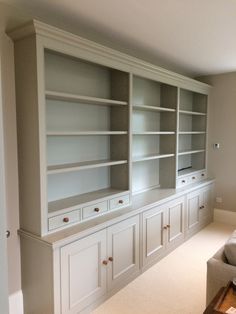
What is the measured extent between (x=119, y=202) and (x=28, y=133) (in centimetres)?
118

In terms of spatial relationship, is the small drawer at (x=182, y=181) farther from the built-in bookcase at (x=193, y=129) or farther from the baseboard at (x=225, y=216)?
the baseboard at (x=225, y=216)

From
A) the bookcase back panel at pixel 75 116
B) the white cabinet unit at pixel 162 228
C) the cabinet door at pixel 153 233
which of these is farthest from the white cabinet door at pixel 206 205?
the bookcase back panel at pixel 75 116

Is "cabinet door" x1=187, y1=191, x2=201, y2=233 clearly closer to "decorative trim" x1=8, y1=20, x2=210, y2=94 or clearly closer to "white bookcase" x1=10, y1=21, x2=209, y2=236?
"white bookcase" x1=10, y1=21, x2=209, y2=236

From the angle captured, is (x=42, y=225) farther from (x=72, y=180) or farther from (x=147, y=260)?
(x=147, y=260)

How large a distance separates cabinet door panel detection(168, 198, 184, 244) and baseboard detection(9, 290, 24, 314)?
6.18 ft

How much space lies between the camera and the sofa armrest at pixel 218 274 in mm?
1879

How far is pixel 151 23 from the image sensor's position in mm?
2486

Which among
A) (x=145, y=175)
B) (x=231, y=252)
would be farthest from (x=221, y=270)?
(x=145, y=175)

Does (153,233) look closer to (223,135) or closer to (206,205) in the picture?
(206,205)

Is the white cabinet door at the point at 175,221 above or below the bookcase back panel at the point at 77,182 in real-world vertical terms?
below

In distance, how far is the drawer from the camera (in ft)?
7.12

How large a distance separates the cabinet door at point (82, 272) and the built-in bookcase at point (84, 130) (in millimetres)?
350

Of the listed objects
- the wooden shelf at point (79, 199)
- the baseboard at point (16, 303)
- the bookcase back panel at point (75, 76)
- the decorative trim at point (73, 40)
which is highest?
the decorative trim at point (73, 40)

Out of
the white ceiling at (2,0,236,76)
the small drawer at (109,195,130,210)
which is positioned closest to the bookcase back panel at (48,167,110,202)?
the small drawer at (109,195,130,210)
